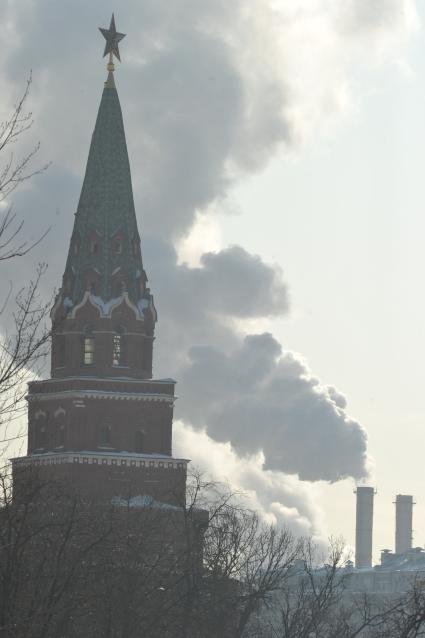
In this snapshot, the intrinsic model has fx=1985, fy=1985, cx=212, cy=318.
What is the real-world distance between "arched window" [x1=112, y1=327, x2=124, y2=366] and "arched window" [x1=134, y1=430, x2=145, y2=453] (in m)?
3.27

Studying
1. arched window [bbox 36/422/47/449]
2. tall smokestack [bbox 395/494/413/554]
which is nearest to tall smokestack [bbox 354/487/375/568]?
tall smokestack [bbox 395/494/413/554]

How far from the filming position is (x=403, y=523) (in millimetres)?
188625

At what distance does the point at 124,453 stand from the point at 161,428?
7.66 feet

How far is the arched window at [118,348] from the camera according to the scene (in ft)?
294

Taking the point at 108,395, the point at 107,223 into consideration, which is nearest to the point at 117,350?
the point at 108,395

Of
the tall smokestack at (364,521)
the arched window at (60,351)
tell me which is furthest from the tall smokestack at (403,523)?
the arched window at (60,351)

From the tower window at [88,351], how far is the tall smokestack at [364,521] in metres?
90.0

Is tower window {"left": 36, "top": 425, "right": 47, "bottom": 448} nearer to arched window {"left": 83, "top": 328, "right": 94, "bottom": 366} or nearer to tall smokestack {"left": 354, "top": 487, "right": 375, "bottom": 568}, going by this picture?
arched window {"left": 83, "top": 328, "right": 94, "bottom": 366}

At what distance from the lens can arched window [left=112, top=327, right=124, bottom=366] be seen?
89.7m

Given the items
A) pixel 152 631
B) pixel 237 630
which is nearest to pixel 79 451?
pixel 237 630

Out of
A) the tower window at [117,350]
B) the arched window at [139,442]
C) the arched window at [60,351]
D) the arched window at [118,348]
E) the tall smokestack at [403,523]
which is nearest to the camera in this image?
A: the arched window at [139,442]

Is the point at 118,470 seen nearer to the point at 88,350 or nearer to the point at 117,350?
the point at 117,350

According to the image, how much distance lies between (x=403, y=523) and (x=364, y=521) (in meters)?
12.5

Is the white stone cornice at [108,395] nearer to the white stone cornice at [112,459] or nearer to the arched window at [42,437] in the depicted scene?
the arched window at [42,437]
